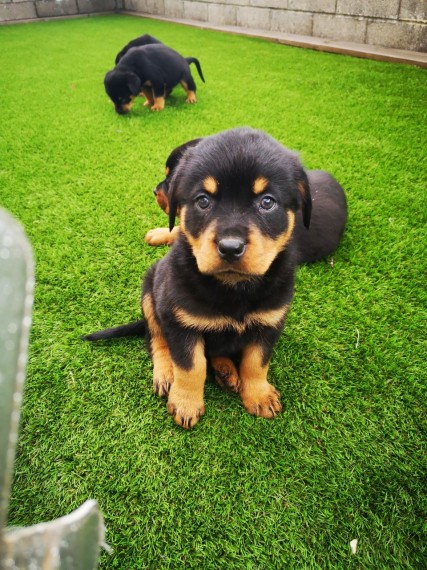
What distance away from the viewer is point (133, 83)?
16.8 ft

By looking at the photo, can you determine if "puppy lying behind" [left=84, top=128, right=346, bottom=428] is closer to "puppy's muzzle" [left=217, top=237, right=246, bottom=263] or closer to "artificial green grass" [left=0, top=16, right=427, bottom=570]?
"puppy's muzzle" [left=217, top=237, right=246, bottom=263]

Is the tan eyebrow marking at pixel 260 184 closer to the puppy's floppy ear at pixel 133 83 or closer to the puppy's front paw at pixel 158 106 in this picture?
the puppy's floppy ear at pixel 133 83

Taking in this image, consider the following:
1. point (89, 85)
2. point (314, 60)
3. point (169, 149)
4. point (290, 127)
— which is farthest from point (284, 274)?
point (314, 60)

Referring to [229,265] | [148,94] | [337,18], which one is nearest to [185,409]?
[229,265]

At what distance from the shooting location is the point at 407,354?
2061 mm

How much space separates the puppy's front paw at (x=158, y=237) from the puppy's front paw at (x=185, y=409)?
1336 millimetres

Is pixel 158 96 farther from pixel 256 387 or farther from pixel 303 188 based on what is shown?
pixel 256 387

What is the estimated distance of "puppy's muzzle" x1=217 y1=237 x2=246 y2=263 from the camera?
4.58 ft

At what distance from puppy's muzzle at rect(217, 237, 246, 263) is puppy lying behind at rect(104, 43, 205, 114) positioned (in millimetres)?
4517

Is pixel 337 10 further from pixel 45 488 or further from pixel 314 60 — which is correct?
pixel 45 488

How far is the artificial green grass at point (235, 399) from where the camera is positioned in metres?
1.43

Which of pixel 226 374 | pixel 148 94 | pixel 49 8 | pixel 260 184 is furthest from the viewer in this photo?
pixel 49 8

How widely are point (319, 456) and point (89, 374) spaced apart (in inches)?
44.4

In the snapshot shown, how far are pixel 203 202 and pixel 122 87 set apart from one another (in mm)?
4319
